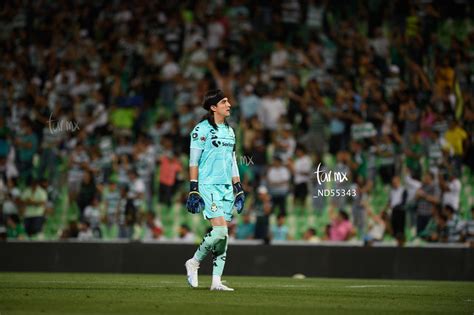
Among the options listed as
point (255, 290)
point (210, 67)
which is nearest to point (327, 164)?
point (210, 67)

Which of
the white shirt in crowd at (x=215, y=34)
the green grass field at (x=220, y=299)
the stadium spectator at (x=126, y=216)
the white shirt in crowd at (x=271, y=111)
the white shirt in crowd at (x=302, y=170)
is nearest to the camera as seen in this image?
the green grass field at (x=220, y=299)

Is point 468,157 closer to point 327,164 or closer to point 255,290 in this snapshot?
point 327,164

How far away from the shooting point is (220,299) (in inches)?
449

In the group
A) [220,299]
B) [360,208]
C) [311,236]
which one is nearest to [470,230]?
[360,208]

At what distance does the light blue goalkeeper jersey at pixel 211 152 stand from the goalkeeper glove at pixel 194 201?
0.73ft

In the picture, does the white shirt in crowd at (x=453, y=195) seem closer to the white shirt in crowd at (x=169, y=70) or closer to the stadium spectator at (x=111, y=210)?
the stadium spectator at (x=111, y=210)

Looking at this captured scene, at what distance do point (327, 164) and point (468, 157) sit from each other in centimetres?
308

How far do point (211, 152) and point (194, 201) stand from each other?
0.72 metres

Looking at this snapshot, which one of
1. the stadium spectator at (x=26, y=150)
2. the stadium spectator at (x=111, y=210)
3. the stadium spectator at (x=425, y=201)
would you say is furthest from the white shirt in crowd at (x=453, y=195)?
the stadium spectator at (x=26, y=150)

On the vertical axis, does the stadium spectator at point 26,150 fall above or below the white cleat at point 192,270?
above

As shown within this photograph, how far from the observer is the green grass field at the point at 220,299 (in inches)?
402

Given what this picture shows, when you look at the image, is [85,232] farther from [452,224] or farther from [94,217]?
[452,224]

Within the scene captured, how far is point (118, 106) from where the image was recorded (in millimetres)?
24859

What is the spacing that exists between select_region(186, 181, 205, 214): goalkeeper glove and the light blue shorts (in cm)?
8
